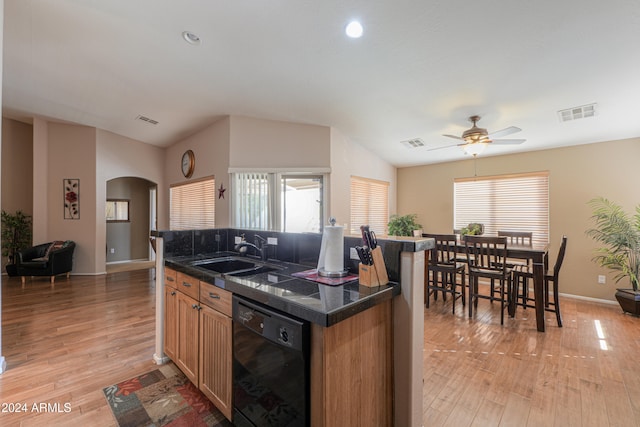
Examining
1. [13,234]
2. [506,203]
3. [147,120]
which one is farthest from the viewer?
[13,234]

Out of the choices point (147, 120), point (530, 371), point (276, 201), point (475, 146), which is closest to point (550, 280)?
point (530, 371)

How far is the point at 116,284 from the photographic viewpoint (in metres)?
5.16

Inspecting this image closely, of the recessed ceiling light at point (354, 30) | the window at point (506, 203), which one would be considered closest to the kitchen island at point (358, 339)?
the recessed ceiling light at point (354, 30)

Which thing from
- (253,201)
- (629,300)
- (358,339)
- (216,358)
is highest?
(253,201)

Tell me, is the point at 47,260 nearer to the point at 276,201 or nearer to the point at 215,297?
the point at 276,201

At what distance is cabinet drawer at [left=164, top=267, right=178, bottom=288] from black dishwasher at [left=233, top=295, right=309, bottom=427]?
37.1 inches

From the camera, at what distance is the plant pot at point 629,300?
3445 millimetres

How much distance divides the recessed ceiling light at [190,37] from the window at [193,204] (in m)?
2.64

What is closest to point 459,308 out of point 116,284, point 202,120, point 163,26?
point 163,26

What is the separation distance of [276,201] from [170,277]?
247 cm

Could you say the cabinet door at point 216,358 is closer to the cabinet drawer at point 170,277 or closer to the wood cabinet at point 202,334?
the wood cabinet at point 202,334

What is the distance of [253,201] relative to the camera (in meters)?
4.64

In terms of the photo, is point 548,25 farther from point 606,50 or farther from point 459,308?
point 459,308

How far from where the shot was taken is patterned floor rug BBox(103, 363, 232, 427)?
179 centimetres
